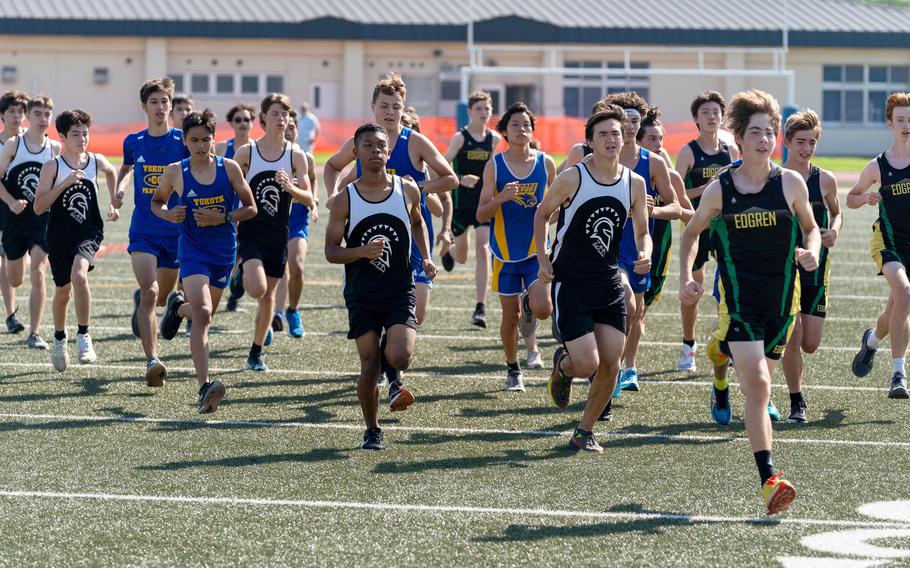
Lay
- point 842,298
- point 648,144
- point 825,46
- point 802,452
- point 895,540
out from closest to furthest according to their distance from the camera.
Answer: point 895,540
point 802,452
point 648,144
point 842,298
point 825,46

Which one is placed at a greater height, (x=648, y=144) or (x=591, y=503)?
(x=648, y=144)

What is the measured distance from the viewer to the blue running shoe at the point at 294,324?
12672 millimetres

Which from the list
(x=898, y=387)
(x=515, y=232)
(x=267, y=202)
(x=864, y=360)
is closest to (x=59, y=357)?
(x=267, y=202)

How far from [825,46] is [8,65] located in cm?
2949

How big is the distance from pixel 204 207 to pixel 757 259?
13.4 ft

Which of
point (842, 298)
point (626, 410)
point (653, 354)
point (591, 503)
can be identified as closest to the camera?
point (591, 503)

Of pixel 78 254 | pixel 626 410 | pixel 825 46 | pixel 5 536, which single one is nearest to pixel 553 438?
pixel 626 410

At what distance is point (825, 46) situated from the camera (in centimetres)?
5188

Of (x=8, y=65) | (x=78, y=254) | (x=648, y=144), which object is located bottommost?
(x=78, y=254)

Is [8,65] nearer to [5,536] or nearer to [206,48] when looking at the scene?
[206,48]

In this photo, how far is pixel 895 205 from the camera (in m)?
9.83

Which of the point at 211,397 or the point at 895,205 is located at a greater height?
the point at 895,205

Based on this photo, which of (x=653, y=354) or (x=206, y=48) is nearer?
(x=653, y=354)

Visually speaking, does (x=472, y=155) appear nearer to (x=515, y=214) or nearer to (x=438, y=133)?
(x=515, y=214)
